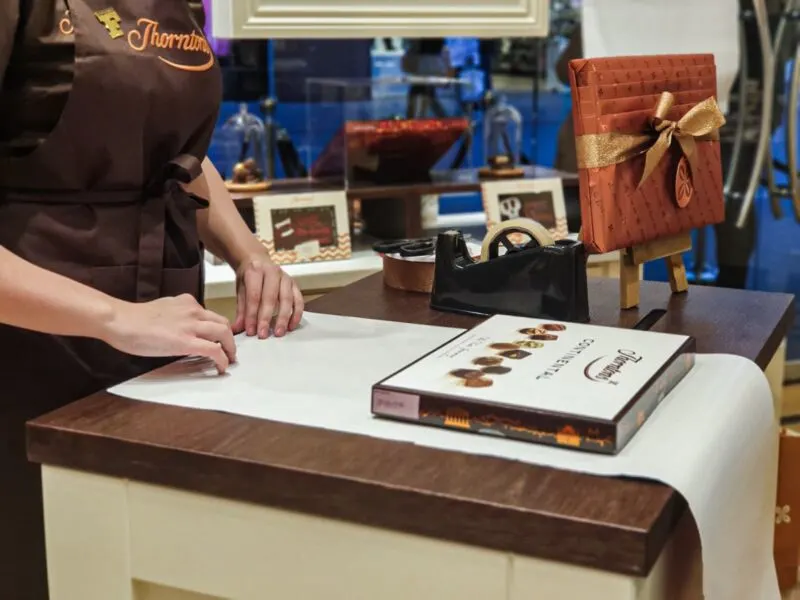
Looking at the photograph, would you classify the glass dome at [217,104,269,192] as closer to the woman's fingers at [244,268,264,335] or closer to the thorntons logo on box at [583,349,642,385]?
the woman's fingers at [244,268,264,335]

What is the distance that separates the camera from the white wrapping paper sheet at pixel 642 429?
2.70ft

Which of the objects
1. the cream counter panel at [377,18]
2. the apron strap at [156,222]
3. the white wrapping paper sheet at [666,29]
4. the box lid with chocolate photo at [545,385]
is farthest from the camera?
the white wrapping paper sheet at [666,29]

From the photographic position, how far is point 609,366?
0.97 meters

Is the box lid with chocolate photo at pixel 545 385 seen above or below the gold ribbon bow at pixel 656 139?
below

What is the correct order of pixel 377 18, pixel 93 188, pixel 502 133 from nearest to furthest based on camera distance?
pixel 93 188 < pixel 377 18 < pixel 502 133

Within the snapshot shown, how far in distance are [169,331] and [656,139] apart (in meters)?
0.67

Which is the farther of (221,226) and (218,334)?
(221,226)

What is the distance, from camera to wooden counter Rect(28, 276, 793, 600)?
2.39 feet

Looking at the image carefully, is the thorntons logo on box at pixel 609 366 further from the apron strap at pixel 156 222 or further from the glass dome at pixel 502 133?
the glass dome at pixel 502 133

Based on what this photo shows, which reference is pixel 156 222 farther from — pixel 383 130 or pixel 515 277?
pixel 383 130

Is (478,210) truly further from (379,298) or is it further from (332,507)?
(332,507)

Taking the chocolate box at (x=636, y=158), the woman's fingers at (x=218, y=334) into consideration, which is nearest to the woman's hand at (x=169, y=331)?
the woman's fingers at (x=218, y=334)

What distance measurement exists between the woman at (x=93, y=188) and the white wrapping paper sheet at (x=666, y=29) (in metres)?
1.84

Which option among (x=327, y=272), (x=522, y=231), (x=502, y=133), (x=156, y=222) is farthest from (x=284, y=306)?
(x=502, y=133)
